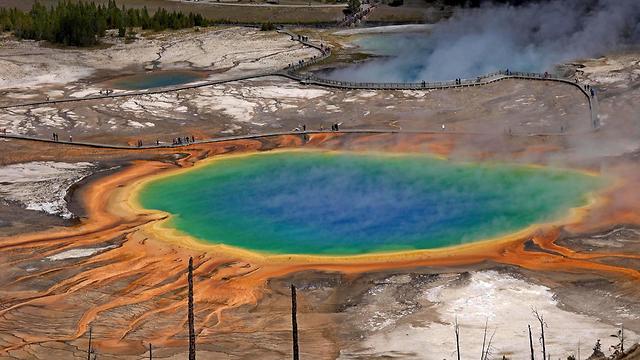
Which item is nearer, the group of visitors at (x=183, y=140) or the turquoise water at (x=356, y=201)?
the turquoise water at (x=356, y=201)

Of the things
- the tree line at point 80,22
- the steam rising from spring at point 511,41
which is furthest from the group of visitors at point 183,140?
the tree line at point 80,22

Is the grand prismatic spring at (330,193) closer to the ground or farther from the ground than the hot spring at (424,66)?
closer to the ground

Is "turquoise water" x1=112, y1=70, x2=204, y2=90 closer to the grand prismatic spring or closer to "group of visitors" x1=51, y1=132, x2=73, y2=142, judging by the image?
the grand prismatic spring

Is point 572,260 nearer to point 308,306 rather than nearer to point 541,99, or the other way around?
point 308,306

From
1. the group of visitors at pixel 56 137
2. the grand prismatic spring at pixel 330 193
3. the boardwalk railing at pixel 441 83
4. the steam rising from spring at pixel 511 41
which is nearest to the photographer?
the grand prismatic spring at pixel 330 193

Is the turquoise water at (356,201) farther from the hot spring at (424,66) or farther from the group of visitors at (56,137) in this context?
the hot spring at (424,66)

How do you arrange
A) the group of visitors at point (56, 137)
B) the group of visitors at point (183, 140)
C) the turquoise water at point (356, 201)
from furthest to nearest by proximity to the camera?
the group of visitors at point (56, 137), the group of visitors at point (183, 140), the turquoise water at point (356, 201)

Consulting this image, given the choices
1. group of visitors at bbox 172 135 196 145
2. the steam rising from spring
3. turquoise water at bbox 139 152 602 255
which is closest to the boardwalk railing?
the steam rising from spring
